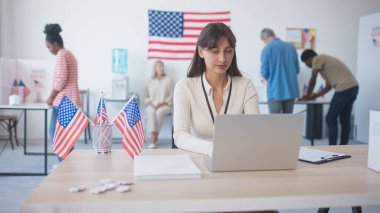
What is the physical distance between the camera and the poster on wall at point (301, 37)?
18.1ft

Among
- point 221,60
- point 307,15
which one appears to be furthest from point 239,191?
point 307,15

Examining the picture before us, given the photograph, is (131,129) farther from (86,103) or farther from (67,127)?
(86,103)

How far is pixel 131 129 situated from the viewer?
133 cm

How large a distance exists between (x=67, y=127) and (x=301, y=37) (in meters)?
4.87

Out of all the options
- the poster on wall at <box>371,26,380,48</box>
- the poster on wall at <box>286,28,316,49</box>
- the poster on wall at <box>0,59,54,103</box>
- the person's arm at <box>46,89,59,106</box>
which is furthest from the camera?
the poster on wall at <box>286,28,316,49</box>

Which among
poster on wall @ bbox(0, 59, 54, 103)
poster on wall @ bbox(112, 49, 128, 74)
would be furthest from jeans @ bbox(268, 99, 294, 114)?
→ poster on wall @ bbox(0, 59, 54, 103)

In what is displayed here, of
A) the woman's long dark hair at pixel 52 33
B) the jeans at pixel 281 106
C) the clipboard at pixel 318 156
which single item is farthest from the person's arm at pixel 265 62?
the clipboard at pixel 318 156

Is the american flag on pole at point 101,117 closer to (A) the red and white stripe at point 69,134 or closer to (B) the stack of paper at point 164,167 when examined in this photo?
(A) the red and white stripe at point 69,134

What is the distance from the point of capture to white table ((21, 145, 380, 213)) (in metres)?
0.81

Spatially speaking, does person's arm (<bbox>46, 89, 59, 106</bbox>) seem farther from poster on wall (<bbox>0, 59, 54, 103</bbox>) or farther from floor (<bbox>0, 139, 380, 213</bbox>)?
floor (<bbox>0, 139, 380, 213</bbox>)

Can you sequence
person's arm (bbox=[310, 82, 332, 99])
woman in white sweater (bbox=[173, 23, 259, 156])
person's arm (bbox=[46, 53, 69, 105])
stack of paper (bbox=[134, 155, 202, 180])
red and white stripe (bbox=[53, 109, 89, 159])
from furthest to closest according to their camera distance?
person's arm (bbox=[310, 82, 332, 99]) → person's arm (bbox=[46, 53, 69, 105]) → woman in white sweater (bbox=[173, 23, 259, 156]) → red and white stripe (bbox=[53, 109, 89, 159]) → stack of paper (bbox=[134, 155, 202, 180])

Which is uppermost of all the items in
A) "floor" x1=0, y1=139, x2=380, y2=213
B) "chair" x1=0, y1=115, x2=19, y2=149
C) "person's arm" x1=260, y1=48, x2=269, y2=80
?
"person's arm" x1=260, y1=48, x2=269, y2=80

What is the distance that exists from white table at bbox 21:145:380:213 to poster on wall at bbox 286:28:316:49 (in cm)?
463

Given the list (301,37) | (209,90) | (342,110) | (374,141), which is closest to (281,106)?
(342,110)
